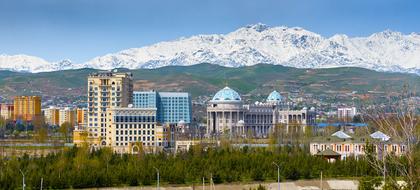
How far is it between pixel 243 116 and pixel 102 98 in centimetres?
2628

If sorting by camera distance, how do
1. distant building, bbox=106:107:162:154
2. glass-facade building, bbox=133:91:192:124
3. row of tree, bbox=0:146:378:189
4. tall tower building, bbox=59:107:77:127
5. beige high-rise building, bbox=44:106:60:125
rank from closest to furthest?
row of tree, bbox=0:146:378:189 → distant building, bbox=106:107:162:154 → glass-facade building, bbox=133:91:192:124 → tall tower building, bbox=59:107:77:127 → beige high-rise building, bbox=44:106:60:125

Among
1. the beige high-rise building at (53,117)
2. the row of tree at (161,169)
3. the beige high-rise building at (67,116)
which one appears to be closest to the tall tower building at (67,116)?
the beige high-rise building at (67,116)

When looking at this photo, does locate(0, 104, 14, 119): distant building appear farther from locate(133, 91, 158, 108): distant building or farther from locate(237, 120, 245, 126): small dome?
locate(237, 120, 245, 126): small dome

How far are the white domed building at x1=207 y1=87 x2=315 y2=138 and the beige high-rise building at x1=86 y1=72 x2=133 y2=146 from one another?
58.2 feet

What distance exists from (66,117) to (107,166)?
7363 cm

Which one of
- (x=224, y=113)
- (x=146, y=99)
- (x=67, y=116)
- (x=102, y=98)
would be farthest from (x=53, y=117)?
(x=102, y=98)

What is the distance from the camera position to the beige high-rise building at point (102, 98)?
79.4 meters

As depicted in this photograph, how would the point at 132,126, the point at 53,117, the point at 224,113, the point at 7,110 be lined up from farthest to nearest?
the point at 7,110, the point at 53,117, the point at 224,113, the point at 132,126

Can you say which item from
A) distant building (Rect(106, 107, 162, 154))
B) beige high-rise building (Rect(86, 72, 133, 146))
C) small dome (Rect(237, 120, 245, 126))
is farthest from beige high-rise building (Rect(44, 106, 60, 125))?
distant building (Rect(106, 107, 162, 154))

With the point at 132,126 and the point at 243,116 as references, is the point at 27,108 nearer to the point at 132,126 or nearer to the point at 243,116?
the point at 243,116

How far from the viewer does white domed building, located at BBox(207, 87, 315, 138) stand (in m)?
101

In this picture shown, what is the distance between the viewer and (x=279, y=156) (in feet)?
163

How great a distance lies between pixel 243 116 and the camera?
10325cm

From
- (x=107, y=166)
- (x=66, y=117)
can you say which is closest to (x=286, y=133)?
(x=107, y=166)
